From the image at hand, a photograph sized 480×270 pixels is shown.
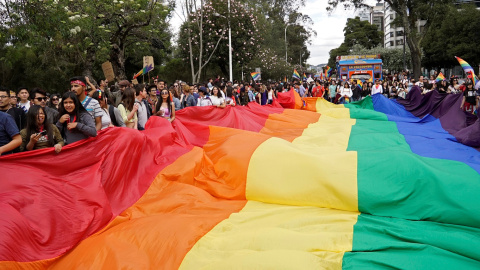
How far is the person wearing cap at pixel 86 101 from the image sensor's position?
5.88 metres

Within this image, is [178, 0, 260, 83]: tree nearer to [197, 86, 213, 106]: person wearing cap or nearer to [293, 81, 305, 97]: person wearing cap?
[293, 81, 305, 97]: person wearing cap

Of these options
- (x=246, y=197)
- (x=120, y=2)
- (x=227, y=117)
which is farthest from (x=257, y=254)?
(x=120, y=2)

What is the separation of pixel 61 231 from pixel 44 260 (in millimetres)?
371

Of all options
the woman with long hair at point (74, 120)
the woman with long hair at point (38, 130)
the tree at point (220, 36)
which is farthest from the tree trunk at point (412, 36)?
the woman with long hair at point (38, 130)

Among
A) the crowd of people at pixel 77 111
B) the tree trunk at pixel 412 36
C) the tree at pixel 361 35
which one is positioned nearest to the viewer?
the crowd of people at pixel 77 111

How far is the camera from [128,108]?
777 cm

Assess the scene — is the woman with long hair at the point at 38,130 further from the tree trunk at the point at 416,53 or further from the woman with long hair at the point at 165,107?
the tree trunk at the point at 416,53

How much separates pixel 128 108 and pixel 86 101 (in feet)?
5.78

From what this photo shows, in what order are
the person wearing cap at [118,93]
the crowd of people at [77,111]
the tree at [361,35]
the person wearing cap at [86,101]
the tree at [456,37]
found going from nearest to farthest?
1. the crowd of people at [77,111]
2. the person wearing cap at [86,101]
3. the person wearing cap at [118,93]
4. the tree at [456,37]
5. the tree at [361,35]

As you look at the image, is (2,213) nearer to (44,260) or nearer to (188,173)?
(44,260)

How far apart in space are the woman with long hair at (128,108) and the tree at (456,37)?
111 feet

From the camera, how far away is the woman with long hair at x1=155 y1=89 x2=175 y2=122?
28.5 feet

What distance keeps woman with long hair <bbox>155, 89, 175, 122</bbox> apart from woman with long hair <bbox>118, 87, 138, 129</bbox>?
2.92 ft

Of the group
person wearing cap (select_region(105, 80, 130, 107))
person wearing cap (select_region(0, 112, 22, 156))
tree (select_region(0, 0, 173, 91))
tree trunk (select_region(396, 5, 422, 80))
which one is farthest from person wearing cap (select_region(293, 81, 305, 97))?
person wearing cap (select_region(0, 112, 22, 156))
